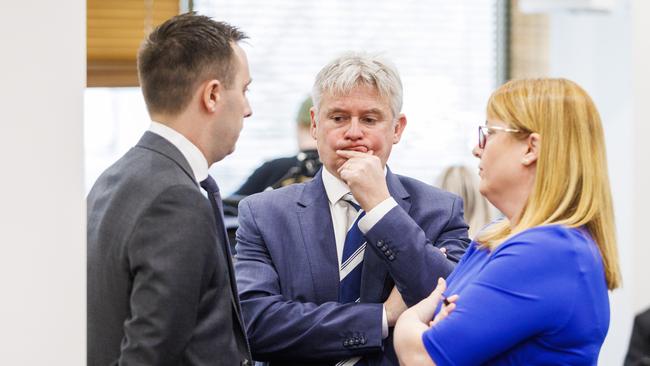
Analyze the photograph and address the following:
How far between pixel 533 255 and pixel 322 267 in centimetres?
57

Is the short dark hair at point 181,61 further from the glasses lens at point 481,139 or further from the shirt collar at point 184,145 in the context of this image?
the glasses lens at point 481,139

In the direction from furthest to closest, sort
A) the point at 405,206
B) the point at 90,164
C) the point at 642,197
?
the point at 90,164 < the point at 642,197 < the point at 405,206

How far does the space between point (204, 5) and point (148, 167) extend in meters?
3.58

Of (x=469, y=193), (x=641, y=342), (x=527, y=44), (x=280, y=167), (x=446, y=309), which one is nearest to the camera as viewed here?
(x=641, y=342)

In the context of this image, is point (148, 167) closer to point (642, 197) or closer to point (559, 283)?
point (559, 283)

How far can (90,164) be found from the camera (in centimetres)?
500

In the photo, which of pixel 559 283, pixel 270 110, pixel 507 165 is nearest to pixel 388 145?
pixel 507 165

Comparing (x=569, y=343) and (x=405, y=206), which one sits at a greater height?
(x=405, y=206)

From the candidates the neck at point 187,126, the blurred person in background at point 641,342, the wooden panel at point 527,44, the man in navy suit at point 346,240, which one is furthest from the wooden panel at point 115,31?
the blurred person in background at point 641,342

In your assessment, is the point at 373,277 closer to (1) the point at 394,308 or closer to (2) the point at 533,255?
(1) the point at 394,308

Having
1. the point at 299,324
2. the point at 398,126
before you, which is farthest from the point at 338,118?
the point at 299,324

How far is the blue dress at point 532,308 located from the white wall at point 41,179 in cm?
68

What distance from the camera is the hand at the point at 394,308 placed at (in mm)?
2008

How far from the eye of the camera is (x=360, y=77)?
2.10 metres
